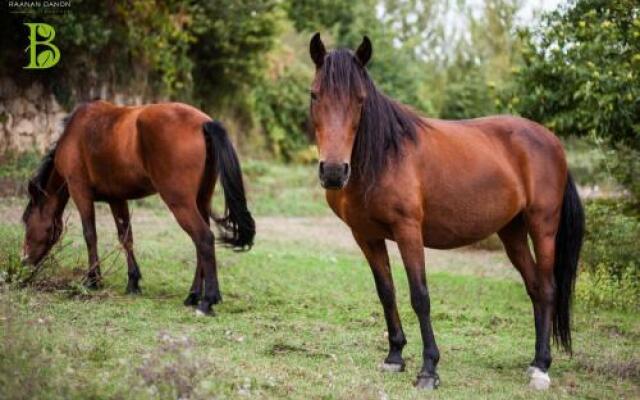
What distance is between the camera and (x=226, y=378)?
4574 mm

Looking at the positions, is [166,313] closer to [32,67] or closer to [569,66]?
[569,66]

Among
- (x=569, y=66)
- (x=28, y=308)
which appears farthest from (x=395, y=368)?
(x=569, y=66)

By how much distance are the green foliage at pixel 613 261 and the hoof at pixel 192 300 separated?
14.0ft

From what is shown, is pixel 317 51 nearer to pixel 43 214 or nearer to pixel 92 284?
pixel 92 284

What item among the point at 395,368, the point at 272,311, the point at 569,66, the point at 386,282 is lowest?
the point at 272,311

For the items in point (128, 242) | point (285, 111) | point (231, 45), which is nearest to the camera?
point (128, 242)

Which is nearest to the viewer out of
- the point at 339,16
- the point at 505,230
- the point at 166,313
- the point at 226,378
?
the point at 226,378

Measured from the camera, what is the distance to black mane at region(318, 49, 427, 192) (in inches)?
187

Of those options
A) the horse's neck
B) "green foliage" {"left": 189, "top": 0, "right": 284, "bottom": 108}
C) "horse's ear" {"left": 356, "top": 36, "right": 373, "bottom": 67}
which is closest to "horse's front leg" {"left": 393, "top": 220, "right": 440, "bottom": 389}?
"horse's ear" {"left": 356, "top": 36, "right": 373, "bottom": 67}

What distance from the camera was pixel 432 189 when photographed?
17.3 feet

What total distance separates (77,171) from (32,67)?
7.38m

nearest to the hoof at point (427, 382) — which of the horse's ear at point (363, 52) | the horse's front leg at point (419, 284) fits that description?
the horse's front leg at point (419, 284)

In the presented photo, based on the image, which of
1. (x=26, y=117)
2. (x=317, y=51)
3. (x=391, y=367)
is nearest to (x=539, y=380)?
(x=391, y=367)

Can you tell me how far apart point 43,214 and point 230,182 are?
2.30 m
